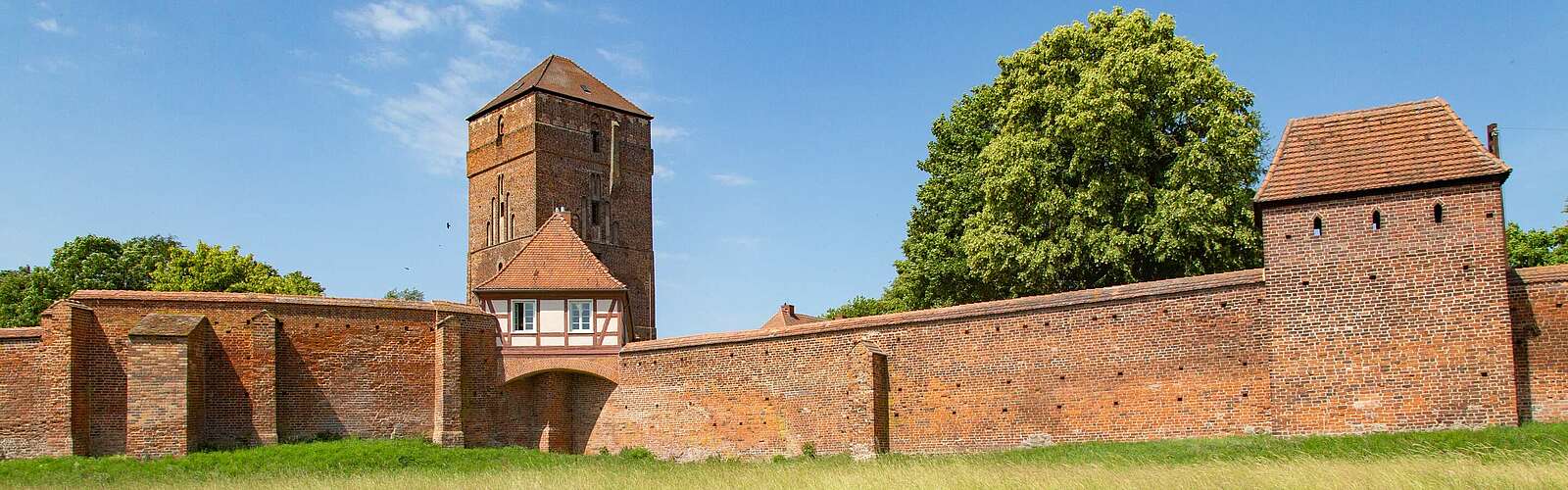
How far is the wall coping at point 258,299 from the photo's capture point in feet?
79.0

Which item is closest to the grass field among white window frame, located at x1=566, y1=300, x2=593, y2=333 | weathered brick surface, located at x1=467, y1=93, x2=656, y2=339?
white window frame, located at x1=566, y1=300, x2=593, y2=333

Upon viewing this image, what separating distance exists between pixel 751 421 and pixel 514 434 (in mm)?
6253

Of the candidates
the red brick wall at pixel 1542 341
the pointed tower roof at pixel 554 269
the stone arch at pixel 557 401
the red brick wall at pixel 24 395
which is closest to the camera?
the red brick wall at pixel 1542 341

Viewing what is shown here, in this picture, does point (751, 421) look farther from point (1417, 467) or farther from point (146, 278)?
point (146, 278)

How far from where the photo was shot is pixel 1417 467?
13.1 m

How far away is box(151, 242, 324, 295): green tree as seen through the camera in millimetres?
40125

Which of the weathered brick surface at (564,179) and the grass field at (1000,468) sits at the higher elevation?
the weathered brick surface at (564,179)

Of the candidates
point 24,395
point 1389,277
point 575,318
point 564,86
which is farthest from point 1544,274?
point 564,86

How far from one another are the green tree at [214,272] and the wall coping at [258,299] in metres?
15.1

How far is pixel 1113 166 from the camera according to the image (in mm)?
24250

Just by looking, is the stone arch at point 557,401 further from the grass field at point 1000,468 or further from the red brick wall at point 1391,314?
the red brick wall at point 1391,314

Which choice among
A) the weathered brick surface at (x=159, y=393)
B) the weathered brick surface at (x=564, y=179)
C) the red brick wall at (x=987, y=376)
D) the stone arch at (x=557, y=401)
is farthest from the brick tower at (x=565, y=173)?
the weathered brick surface at (x=159, y=393)

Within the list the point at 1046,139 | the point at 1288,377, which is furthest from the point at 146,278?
the point at 1288,377

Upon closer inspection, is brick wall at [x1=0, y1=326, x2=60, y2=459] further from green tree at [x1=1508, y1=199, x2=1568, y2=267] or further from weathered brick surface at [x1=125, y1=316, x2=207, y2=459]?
green tree at [x1=1508, y1=199, x2=1568, y2=267]
